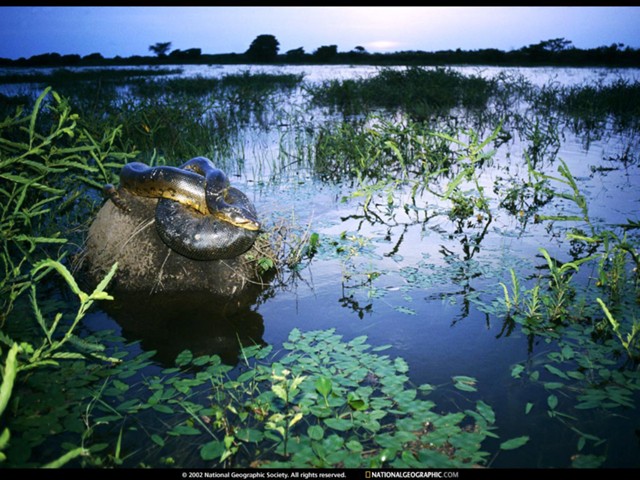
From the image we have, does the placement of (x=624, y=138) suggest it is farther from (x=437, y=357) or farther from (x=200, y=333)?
(x=200, y=333)

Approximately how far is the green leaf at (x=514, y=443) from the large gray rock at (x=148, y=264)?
2696 millimetres

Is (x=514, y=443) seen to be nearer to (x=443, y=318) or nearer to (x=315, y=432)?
(x=315, y=432)

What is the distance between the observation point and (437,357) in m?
3.28

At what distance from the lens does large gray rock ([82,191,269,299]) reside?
4281 mm

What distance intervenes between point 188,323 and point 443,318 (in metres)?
2.27

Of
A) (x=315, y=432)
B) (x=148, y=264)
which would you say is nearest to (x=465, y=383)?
(x=315, y=432)

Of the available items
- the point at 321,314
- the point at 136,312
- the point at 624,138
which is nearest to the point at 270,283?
the point at 321,314

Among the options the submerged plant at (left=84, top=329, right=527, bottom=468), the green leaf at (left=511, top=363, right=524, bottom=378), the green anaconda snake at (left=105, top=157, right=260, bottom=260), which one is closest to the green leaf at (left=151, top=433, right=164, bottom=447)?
the submerged plant at (left=84, top=329, right=527, bottom=468)

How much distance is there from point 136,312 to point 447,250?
3501mm

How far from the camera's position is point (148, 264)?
432cm

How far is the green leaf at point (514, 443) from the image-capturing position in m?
2.39

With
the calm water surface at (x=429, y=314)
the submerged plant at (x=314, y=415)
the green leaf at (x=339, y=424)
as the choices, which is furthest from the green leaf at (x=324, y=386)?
the calm water surface at (x=429, y=314)

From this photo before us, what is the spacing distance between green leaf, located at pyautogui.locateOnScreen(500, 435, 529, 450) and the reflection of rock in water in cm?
190
